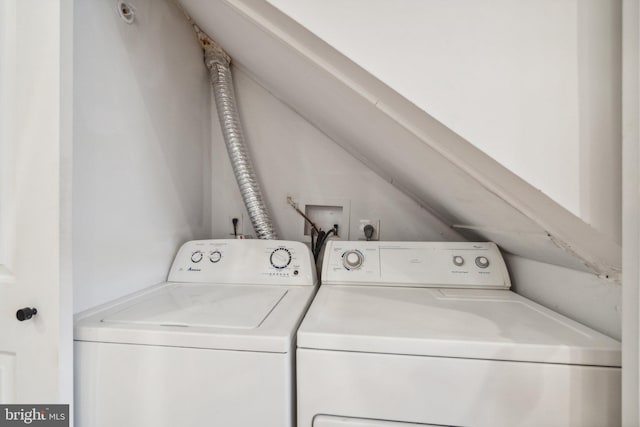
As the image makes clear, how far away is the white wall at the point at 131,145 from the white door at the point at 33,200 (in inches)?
4.8

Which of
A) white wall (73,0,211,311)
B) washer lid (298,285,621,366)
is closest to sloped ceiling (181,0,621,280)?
washer lid (298,285,621,366)

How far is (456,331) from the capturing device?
62cm

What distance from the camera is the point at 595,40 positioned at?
19.2 inches

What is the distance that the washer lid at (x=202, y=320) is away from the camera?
60 centimetres

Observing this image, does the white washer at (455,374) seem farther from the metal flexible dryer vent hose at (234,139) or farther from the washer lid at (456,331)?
the metal flexible dryer vent hose at (234,139)

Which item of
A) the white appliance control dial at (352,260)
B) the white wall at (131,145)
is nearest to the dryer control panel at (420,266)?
the white appliance control dial at (352,260)

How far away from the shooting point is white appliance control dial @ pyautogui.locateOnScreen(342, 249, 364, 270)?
116 centimetres

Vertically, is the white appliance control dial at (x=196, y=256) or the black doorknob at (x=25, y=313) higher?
the white appliance control dial at (x=196, y=256)

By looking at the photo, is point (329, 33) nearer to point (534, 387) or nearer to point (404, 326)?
point (404, 326)

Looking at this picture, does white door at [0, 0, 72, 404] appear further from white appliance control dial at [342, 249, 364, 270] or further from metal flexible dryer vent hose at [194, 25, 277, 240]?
white appliance control dial at [342, 249, 364, 270]

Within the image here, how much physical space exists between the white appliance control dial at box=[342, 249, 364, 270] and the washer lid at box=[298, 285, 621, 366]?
28 centimetres
